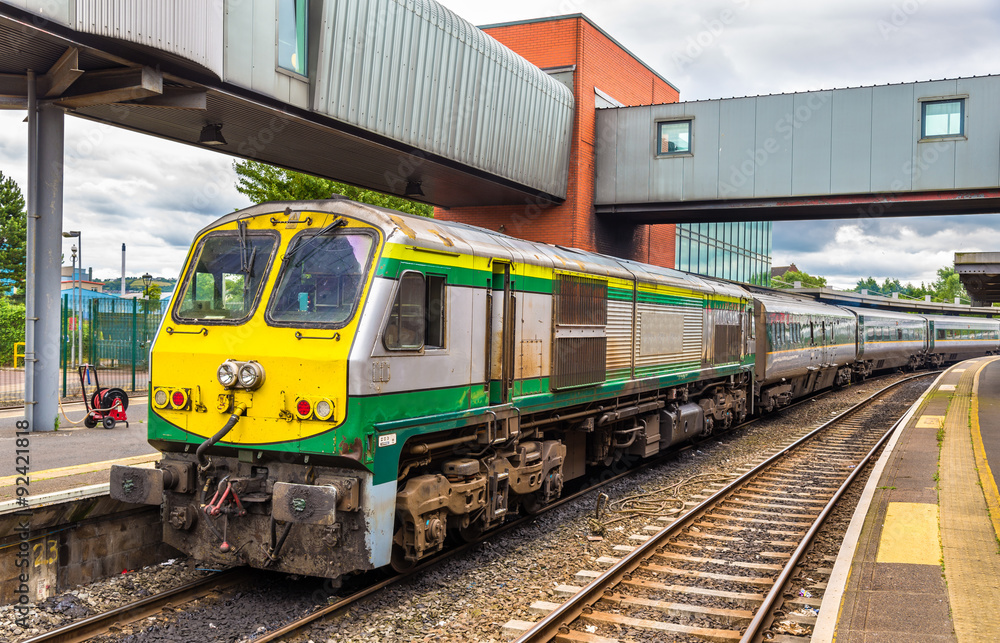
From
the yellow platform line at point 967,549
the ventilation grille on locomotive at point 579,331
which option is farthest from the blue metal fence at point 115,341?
the yellow platform line at point 967,549

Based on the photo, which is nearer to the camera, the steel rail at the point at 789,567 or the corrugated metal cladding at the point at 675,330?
the steel rail at the point at 789,567

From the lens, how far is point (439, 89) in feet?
50.6

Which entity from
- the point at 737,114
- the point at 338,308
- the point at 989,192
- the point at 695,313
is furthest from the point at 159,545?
the point at 989,192

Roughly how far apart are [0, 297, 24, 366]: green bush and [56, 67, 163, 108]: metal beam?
18.8 m

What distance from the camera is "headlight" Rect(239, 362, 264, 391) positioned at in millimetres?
6621

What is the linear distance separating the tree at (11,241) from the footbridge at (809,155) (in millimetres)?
34687

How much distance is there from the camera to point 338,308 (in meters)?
6.76

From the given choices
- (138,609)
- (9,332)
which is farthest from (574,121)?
(9,332)

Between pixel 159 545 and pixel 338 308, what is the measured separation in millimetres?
3798

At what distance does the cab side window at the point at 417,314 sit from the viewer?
6836 mm

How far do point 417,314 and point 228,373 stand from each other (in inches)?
67.7

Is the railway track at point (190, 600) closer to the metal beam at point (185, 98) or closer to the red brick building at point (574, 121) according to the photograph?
the metal beam at point (185, 98)

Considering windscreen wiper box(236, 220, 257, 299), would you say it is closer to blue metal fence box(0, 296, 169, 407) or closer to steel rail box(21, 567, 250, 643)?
steel rail box(21, 567, 250, 643)

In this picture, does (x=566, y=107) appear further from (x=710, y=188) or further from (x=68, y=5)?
(x=68, y=5)
